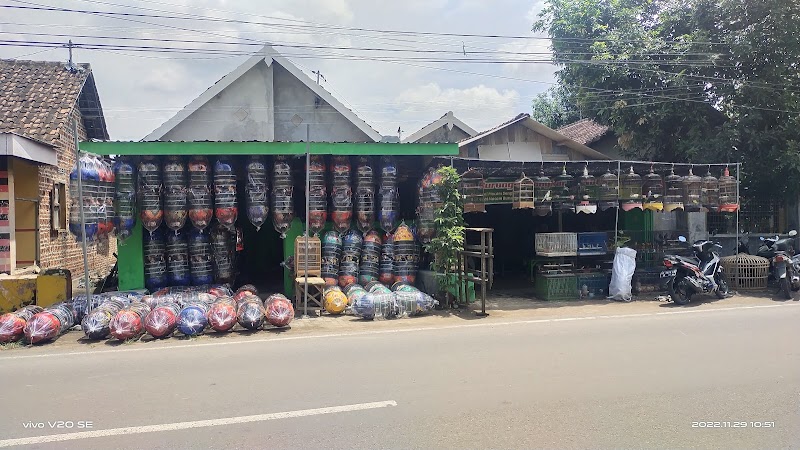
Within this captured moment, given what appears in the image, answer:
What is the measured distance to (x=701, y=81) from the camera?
1536 centimetres

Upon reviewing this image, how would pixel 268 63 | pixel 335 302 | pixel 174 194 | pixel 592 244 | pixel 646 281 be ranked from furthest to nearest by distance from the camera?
pixel 268 63 → pixel 646 281 → pixel 592 244 → pixel 174 194 → pixel 335 302

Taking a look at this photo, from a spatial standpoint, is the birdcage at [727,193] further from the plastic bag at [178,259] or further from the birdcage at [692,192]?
the plastic bag at [178,259]

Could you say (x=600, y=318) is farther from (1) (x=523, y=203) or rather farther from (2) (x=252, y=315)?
(2) (x=252, y=315)

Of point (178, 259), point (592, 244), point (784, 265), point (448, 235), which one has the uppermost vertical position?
point (448, 235)

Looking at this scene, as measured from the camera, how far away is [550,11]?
19.2 metres

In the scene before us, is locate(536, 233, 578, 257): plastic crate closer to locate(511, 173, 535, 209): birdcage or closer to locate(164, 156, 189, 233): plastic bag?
locate(511, 173, 535, 209): birdcage

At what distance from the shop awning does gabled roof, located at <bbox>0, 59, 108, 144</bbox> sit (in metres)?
2.91

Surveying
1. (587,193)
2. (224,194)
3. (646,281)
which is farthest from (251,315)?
(646,281)

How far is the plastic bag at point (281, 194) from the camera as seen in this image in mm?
11680

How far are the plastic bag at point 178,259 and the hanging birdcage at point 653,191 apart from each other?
33.3 ft

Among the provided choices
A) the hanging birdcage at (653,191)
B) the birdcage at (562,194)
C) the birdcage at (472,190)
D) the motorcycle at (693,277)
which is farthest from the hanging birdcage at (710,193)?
the birdcage at (472,190)

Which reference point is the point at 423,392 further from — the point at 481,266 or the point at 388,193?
the point at 388,193

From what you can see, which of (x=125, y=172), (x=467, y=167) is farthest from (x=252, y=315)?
(x=467, y=167)

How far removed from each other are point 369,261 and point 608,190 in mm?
5454
